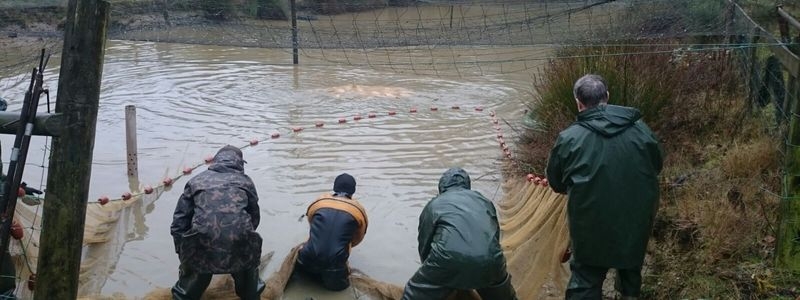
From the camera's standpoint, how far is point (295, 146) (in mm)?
11383

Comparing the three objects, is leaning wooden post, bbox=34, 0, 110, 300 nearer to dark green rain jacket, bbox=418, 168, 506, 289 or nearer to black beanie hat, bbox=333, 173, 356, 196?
dark green rain jacket, bbox=418, 168, 506, 289

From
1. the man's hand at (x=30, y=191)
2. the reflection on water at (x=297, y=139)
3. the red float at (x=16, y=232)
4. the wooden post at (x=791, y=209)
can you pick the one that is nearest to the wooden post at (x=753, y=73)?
the reflection on water at (x=297, y=139)

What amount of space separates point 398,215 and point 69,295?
484cm

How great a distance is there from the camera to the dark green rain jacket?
4.98 m

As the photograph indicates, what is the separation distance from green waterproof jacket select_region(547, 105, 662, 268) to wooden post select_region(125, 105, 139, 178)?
622 cm

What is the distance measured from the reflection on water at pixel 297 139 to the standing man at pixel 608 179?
2456mm

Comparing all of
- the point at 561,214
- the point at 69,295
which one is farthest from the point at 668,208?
the point at 69,295

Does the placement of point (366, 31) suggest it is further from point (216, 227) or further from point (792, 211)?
point (792, 211)

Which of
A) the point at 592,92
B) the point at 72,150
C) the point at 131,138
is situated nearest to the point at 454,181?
the point at 592,92

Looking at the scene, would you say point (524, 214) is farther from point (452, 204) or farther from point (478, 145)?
point (478, 145)

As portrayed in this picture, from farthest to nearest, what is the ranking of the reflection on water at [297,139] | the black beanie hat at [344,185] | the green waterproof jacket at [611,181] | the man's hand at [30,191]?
the reflection on water at [297,139] < the black beanie hat at [344,185] < the man's hand at [30,191] < the green waterproof jacket at [611,181]

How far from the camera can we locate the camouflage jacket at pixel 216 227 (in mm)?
5305

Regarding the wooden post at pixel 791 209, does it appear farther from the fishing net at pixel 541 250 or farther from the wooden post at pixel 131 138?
the wooden post at pixel 131 138

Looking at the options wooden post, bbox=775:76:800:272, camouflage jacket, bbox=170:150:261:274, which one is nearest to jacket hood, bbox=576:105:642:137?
wooden post, bbox=775:76:800:272
